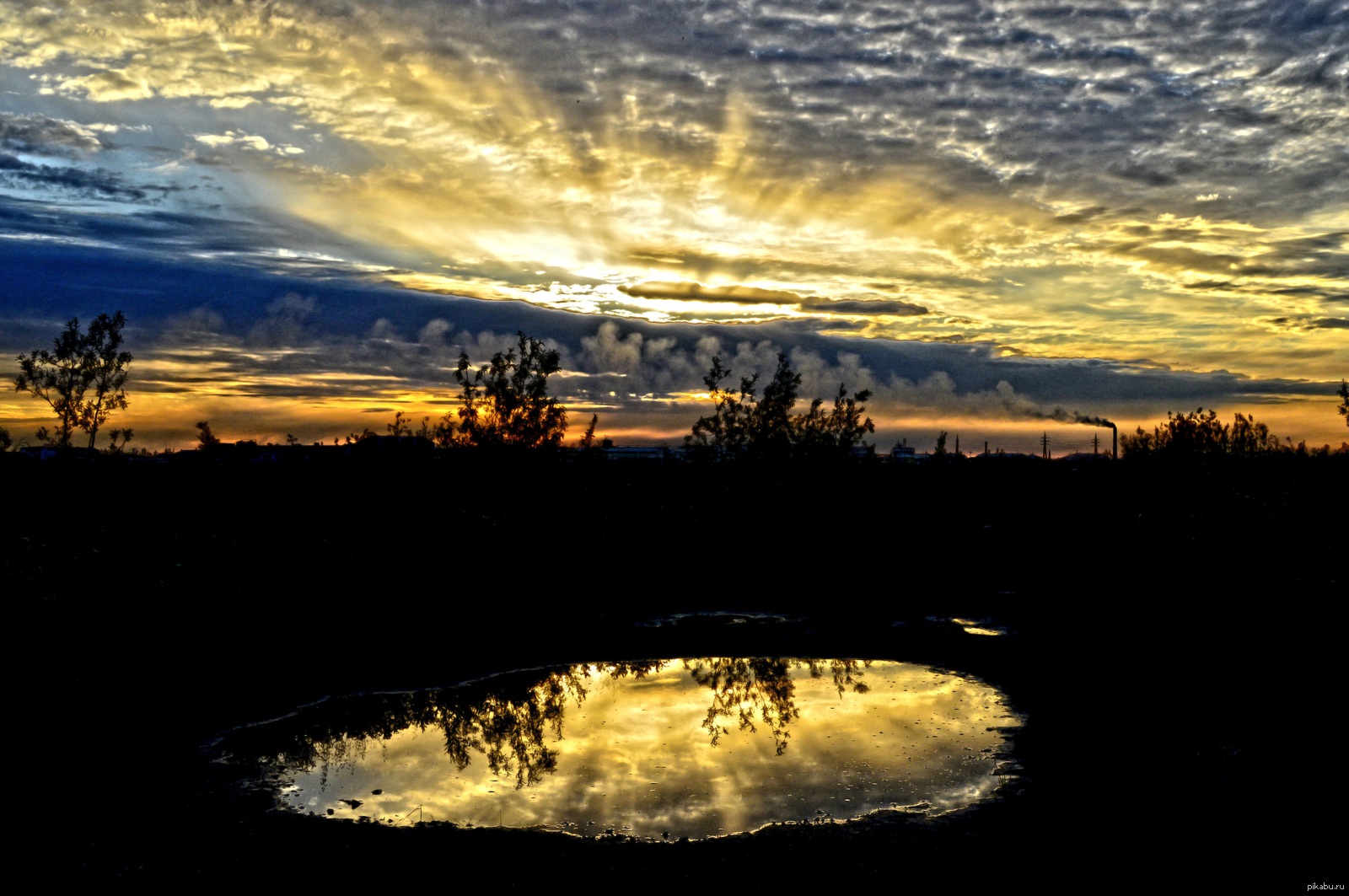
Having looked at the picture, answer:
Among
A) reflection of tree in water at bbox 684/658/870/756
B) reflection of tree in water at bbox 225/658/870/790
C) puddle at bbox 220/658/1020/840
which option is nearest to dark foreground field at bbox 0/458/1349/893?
puddle at bbox 220/658/1020/840

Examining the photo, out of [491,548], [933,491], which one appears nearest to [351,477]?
[491,548]

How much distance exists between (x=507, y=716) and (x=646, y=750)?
95.1 inches

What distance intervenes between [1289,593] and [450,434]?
3717 centimetres

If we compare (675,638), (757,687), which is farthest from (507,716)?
(675,638)

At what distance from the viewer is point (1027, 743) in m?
10.9

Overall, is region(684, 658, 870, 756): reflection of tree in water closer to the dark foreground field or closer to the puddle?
the puddle

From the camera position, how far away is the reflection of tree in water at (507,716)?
1077cm

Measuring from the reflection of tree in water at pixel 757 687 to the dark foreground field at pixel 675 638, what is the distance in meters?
1.02

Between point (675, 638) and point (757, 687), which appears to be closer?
point (757, 687)

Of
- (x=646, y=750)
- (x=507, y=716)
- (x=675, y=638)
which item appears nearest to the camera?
(x=646, y=750)

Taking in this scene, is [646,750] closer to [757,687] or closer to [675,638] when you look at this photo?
[757,687]

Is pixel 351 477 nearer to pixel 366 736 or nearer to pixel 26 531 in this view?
pixel 26 531

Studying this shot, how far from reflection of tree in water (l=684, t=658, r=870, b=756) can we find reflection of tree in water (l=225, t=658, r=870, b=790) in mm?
14

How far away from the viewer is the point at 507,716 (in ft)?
40.9
